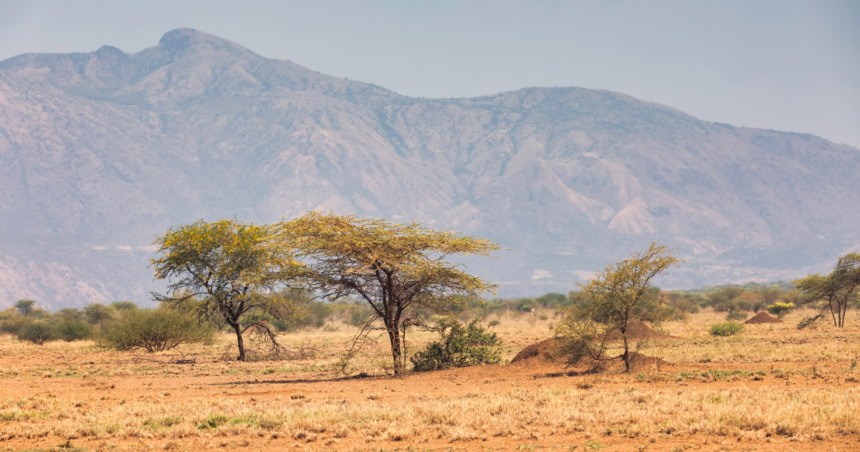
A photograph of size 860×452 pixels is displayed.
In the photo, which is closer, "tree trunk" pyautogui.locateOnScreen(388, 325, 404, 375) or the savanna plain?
the savanna plain

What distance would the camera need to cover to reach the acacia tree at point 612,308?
1976 cm

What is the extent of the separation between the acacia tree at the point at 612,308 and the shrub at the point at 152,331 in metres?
21.8

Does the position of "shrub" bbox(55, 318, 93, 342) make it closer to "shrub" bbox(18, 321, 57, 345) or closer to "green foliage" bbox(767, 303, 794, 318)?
"shrub" bbox(18, 321, 57, 345)

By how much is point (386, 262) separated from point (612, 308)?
273 inches

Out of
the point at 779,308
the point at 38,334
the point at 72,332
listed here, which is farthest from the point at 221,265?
the point at 779,308

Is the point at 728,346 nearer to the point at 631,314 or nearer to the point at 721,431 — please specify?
the point at 631,314

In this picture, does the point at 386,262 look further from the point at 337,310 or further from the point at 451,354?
the point at 337,310

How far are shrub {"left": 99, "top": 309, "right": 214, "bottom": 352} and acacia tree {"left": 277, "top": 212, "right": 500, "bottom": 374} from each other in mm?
15961

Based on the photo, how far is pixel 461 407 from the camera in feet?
50.6

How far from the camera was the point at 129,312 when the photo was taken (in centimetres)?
3716

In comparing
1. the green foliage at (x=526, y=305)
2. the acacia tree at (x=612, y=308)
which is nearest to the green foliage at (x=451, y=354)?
the acacia tree at (x=612, y=308)

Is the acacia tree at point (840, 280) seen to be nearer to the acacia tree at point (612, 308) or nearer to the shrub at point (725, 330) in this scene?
the shrub at point (725, 330)

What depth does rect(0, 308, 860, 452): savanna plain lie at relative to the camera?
12680 millimetres

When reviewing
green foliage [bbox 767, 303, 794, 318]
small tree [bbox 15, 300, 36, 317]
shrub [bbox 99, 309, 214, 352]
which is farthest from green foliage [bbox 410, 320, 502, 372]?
small tree [bbox 15, 300, 36, 317]
